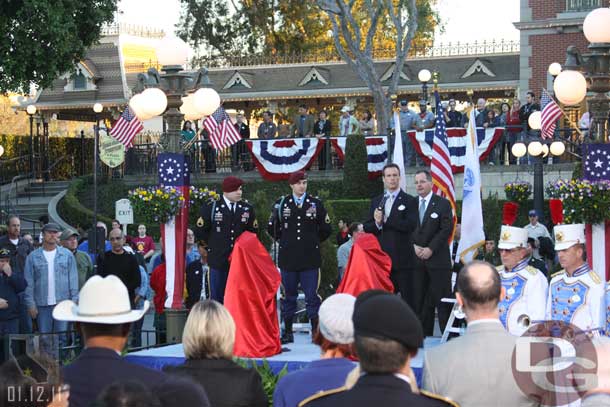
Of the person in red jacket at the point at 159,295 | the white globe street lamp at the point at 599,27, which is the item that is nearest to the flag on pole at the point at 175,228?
the person in red jacket at the point at 159,295

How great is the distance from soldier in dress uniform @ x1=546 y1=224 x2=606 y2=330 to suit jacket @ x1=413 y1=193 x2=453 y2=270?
9.91ft

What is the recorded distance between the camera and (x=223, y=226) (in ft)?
42.1

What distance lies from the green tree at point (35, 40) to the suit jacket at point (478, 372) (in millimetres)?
18528

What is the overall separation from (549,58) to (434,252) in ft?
75.1

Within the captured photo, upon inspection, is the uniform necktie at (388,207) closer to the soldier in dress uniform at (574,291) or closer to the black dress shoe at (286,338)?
the black dress shoe at (286,338)

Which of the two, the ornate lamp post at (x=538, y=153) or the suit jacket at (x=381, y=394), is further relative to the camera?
the ornate lamp post at (x=538, y=153)

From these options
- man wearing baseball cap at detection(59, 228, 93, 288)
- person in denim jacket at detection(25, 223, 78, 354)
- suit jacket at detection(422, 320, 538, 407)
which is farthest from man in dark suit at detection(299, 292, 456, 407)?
man wearing baseball cap at detection(59, 228, 93, 288)

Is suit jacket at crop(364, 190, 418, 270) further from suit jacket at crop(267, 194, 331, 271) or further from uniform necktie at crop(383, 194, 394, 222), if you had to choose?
suit jacket at crop(267, 194, 331, 271)

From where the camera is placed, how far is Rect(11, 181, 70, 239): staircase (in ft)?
101

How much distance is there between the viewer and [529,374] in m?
5.70

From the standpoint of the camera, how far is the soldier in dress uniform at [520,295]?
8977 millimetres

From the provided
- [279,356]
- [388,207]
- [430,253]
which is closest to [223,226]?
[388,207]

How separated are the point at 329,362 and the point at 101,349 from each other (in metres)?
1.12

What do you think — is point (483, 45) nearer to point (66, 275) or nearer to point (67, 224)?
point (67, 224)
